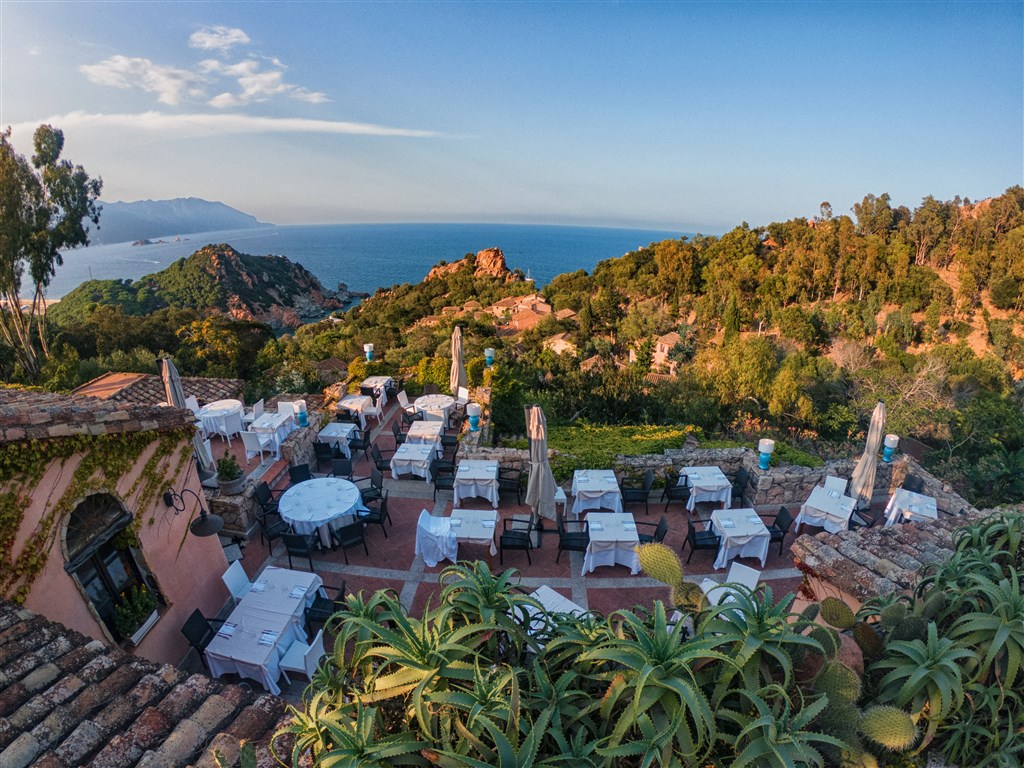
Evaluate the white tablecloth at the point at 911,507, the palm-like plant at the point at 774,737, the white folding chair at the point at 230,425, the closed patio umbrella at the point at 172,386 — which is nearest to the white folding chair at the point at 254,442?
the white folding chair at the point at 230,425

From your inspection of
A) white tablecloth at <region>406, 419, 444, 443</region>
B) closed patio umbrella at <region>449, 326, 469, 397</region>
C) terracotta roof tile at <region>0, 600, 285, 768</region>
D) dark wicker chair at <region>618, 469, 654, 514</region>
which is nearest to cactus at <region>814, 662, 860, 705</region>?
terracotta roof tile at <region>0, 600, 285, 768</region>

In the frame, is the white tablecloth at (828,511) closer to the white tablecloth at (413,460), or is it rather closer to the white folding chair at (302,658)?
the white tablecloth at (413,460)

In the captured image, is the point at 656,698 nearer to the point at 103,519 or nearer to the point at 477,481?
the point at 103,519

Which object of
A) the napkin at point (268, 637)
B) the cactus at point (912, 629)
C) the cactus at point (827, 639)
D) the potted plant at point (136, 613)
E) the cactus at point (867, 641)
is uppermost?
the cactus at point (827, 639)

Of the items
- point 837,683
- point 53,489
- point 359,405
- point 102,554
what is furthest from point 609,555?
point 359,405

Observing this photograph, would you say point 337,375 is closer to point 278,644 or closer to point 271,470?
point 271,470
